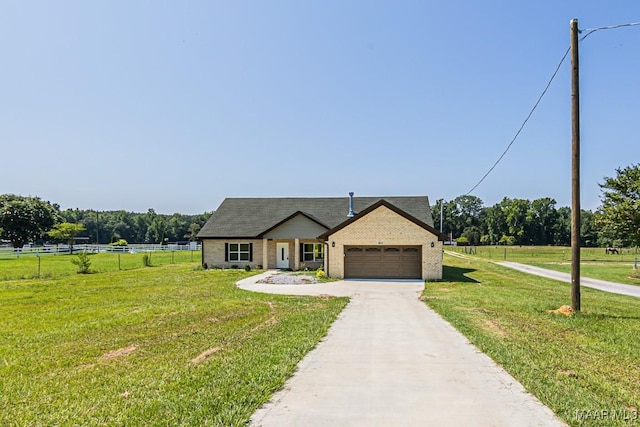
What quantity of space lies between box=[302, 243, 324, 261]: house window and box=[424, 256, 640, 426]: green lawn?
12608mm

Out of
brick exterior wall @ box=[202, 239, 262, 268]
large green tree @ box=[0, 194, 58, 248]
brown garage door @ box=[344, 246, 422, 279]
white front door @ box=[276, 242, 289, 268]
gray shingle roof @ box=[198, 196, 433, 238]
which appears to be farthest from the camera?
large green tree @ box=[0, 194, 58, 248]

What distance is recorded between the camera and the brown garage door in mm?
23406

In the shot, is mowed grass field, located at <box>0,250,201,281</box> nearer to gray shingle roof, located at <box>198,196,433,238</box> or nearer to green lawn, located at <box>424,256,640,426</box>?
gray shingle roof, located at <box>198,196,433,238</box>

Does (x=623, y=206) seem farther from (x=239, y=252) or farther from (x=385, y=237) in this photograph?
(x=239, y=252)

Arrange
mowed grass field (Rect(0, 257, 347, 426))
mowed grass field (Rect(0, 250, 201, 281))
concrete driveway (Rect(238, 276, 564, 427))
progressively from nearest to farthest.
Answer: concrete driveway (Rect(238, 276, 564, 427)), mowed grass field (Rect(0, 257, 347, 426)), mowed grass field (Rect(0, 250, 201, 281))

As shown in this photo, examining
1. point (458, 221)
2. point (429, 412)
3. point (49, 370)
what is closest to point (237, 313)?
point (49, 370)

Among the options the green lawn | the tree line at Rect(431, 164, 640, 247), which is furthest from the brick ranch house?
the tree line at Rect(431, 164, 640, 247)

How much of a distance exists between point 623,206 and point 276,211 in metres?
23.5

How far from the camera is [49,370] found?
23.8ft

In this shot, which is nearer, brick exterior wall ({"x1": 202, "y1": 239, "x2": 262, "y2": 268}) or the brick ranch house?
the brick ranch house

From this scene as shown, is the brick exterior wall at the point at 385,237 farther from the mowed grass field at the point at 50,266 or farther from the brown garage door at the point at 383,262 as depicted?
the mowed grass field at the point at 50,266

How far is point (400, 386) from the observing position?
5.98 meters

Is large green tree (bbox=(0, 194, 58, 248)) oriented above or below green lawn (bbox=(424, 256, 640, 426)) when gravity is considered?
above

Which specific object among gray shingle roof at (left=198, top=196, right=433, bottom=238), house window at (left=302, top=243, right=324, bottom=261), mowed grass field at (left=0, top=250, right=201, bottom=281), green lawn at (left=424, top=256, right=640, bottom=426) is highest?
gray shingle roof at (left=198, top=196, right=433, bottom=238)
